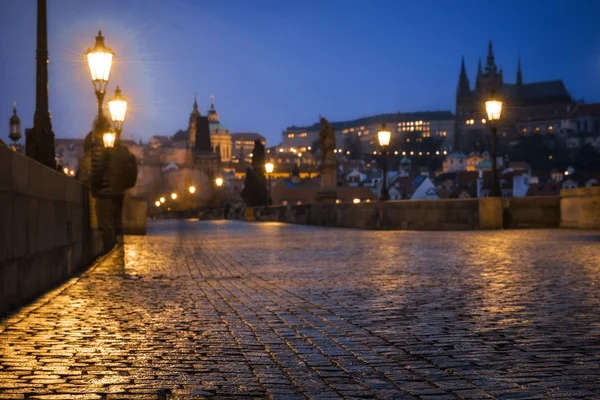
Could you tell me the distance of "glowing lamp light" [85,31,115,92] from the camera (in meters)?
18.5

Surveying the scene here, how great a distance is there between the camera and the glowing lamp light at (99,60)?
18.5 meters

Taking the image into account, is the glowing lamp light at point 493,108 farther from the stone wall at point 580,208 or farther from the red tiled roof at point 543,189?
the red tiled roof at point 543,189

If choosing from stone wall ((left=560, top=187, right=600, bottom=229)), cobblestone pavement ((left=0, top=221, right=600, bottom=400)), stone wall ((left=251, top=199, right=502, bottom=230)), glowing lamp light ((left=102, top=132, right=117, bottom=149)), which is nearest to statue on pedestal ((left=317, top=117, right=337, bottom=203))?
stone wall ((left=251, top=199, right=502, bottom=230))

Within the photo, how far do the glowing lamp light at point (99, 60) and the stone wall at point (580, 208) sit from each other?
1285 cm

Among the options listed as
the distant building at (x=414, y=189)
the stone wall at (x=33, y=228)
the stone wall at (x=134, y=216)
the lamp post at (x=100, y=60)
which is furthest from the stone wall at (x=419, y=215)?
the distant building at (x=414, y=189)

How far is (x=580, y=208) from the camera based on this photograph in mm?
24891

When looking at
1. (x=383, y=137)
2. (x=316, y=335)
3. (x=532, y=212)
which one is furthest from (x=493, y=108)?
(x=316, y=335)

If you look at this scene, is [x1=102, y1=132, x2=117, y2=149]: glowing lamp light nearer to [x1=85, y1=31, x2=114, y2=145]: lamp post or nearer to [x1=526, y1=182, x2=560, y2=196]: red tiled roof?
[x1=85, y1=31, x2=114, y2=145]: lamp post

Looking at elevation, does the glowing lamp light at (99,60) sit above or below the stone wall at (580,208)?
above

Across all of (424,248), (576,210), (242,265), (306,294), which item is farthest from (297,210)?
(306,294)

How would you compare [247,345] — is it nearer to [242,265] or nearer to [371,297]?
[371,297]

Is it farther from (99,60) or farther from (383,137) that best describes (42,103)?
(383,137)

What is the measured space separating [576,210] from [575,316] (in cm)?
1867

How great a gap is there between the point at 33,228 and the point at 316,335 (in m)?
3.86
